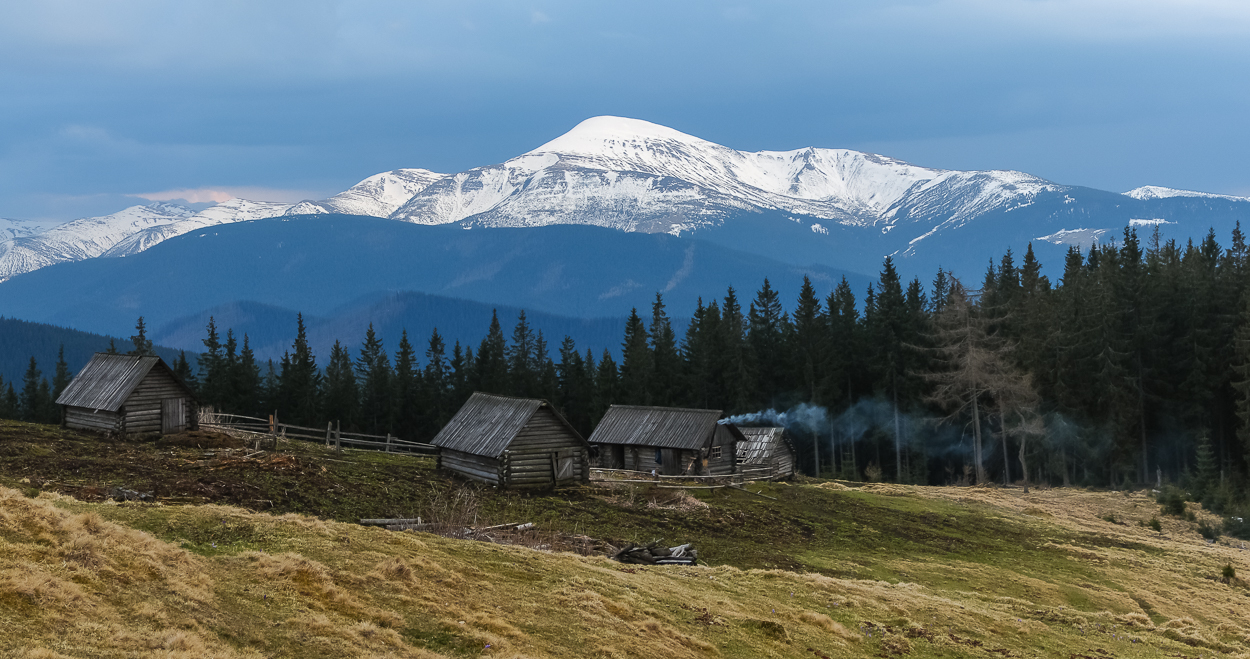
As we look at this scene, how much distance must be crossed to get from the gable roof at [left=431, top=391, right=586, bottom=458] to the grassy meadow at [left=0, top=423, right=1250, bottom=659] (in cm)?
279

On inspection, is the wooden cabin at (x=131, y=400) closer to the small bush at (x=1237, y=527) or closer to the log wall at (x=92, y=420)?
the log wall at (x=92, y=420)

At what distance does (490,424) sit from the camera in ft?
153

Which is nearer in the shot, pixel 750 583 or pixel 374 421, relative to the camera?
pixel 750 583

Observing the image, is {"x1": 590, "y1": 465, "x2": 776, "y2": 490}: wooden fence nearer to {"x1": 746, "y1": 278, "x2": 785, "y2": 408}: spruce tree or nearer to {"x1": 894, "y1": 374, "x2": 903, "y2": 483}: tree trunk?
{"x1": 894, "y1": 374, "x2": 903, "y2": 483}: tree trunk

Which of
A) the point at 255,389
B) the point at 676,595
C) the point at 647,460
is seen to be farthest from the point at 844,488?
the point at 255,389

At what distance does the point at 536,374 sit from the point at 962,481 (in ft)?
152

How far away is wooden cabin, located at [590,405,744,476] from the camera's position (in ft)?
186

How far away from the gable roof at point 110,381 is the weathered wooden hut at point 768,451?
36.3 metres

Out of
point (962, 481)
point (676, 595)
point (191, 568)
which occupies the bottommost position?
point (962, 481)

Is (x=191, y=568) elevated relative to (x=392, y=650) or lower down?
elevated

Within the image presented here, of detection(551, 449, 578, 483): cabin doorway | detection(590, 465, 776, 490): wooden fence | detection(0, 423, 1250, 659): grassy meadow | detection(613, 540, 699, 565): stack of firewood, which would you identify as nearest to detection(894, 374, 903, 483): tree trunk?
detection(590, 465, 776, 490): wooden fence

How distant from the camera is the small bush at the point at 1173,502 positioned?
53312 millimetres

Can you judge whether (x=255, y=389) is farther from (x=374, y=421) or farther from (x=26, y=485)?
(x=26, y=485)

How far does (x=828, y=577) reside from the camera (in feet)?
90.2
